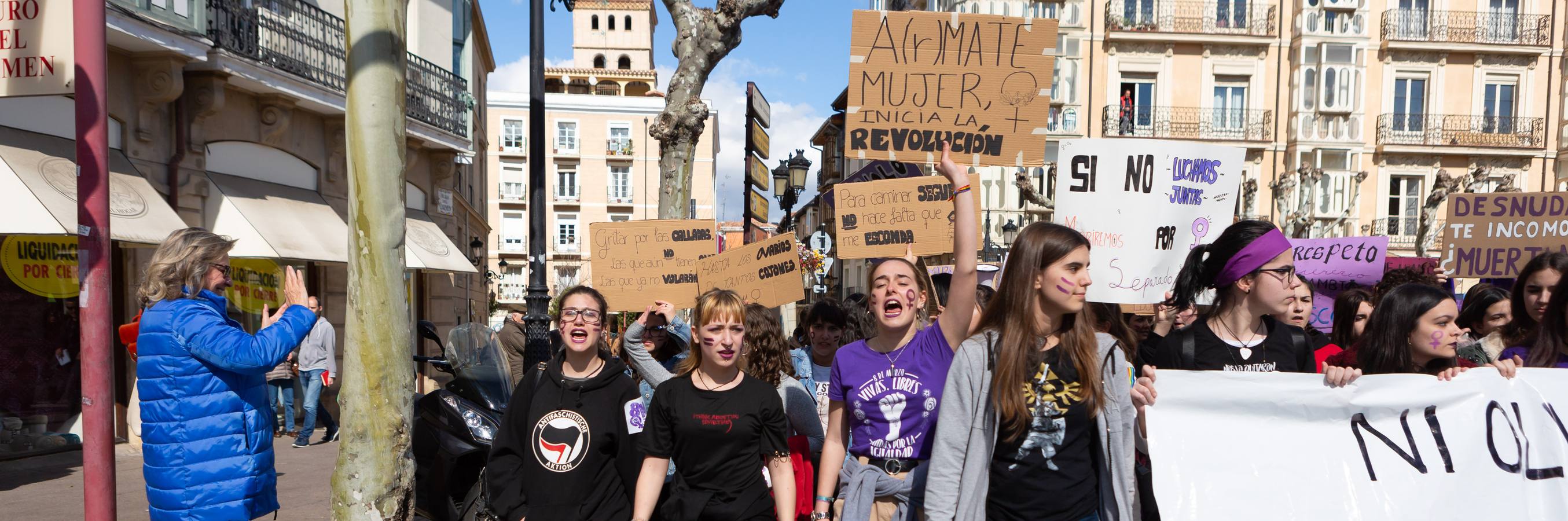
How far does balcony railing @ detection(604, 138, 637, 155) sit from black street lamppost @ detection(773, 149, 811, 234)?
4383 centimetres

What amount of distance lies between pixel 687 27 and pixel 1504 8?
1254 inches

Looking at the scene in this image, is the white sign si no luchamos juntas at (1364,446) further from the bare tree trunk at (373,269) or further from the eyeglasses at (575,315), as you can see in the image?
the bare tree trunk at (373,269)

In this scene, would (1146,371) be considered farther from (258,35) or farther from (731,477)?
(258,35)

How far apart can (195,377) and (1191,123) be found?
29.7m

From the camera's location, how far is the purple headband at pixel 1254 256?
355 centimetres

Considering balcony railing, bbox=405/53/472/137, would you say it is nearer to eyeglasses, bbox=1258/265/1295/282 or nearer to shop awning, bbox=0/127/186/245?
shop awning, bbox=0/127/186/245

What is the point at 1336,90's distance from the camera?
29.5 meters

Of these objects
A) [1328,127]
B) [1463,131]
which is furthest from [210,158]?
[1463,131]

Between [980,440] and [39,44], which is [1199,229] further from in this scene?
[39,44]

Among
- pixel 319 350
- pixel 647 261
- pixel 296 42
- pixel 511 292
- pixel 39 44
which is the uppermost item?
pixel 296 42

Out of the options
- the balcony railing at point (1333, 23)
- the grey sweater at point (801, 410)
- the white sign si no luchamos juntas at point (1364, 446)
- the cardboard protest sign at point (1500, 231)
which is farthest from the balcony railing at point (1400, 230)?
the grey sweater at point (801, 410)

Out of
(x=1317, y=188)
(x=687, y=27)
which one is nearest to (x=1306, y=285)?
(x=687, y=27)

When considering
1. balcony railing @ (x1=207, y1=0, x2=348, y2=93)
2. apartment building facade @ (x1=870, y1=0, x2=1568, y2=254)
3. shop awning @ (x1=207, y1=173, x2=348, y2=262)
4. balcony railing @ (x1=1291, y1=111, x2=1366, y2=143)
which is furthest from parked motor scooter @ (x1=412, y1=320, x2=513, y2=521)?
balcony railing @ (x1=1291, y1=111, x2=1366, y2=143)

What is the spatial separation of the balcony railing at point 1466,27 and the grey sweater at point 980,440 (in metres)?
32.5
